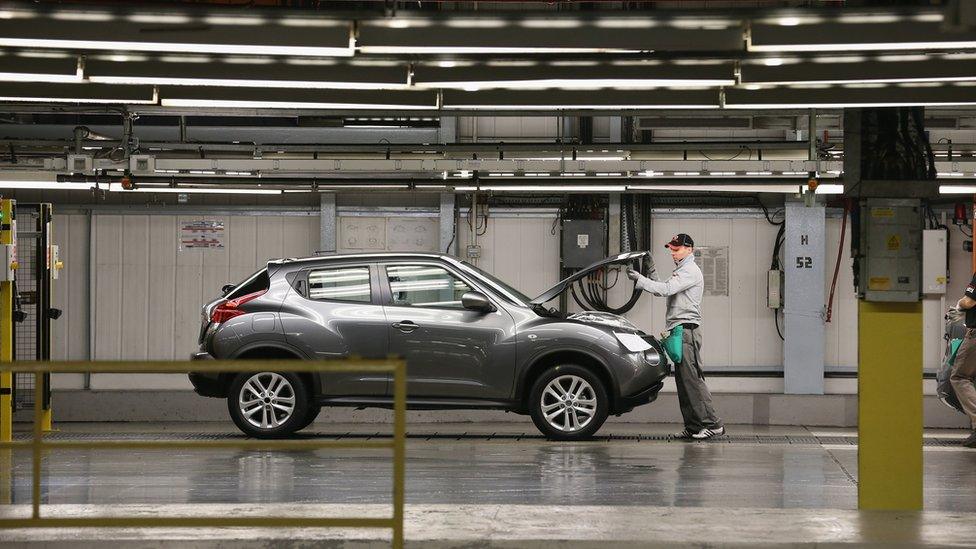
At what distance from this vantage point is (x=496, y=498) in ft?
27.5

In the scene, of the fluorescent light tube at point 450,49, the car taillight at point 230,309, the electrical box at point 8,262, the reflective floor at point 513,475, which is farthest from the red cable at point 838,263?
the electrical box at point 8,262

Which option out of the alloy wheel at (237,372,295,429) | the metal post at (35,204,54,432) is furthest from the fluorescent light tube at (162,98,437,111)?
the metal post at (35,204,54,432)

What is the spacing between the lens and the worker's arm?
1199 centimetres

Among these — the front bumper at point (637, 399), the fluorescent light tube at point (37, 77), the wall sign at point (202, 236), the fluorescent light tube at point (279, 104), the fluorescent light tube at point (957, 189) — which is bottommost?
the front bumper at point (637, 399)

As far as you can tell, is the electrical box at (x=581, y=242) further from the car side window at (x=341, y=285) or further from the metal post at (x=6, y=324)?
the metal post at (x=6, y=324)

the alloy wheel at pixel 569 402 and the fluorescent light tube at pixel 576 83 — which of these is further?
the alloy wheel at pixel 569 402

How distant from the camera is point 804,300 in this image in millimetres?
15969

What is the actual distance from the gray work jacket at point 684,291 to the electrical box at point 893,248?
4.43 m

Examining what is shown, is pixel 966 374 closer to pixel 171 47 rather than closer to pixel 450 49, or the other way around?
pixel 450 49

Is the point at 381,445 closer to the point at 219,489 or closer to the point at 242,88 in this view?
the point at 219,489

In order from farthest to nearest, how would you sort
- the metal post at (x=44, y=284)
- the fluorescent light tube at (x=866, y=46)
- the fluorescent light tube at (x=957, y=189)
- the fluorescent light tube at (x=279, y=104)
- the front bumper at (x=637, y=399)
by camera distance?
the fluorescent light tube at (x=957, y=189), the metal post at (x=44, y=284), the front bumper at (x=637, y=399), the fluorescent light tube at (x=279, y=104), the fluorescent light tube at (x=866, y=46)

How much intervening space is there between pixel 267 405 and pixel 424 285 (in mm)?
1894

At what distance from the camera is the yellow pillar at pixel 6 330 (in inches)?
469

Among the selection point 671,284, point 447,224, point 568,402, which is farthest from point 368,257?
Answer: point 447,224
